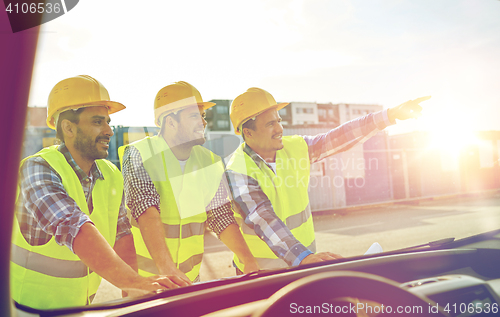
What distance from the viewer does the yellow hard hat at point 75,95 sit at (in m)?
1.02

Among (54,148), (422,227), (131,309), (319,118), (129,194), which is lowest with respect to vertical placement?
(422,227)

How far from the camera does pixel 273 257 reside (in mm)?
1502

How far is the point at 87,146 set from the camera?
3.53ft

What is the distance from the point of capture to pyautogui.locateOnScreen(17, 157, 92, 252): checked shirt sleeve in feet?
3.10

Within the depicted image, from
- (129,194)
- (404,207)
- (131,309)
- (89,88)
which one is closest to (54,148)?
(89,88)

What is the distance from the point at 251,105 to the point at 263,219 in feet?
1.69

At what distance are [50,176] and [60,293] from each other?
1.09ft

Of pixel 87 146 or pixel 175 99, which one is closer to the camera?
pixel 87 146

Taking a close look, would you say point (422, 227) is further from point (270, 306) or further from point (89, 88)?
point (89, 88)

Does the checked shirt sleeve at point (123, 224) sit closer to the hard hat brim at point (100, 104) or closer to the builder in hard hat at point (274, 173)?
the hard hat brim at point (100, 104)

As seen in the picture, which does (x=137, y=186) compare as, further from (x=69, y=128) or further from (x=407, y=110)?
(x=407, y=110)

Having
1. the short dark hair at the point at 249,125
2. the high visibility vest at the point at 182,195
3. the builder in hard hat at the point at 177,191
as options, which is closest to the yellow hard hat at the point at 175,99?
the builder in hard hat at the point at 177,191

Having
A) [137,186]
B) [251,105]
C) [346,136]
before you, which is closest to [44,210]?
[137,186]

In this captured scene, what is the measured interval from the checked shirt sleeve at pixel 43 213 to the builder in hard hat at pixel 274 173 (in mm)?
717
